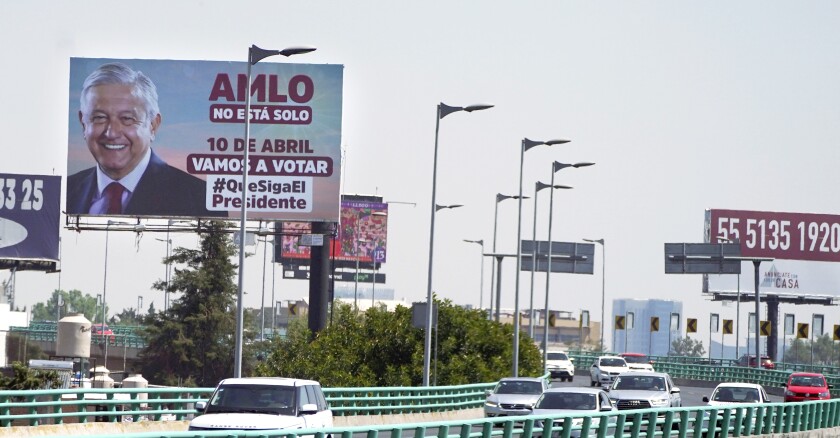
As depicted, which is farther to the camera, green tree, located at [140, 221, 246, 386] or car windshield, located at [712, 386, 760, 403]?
green tree, located at [140, 221, 246, 386]

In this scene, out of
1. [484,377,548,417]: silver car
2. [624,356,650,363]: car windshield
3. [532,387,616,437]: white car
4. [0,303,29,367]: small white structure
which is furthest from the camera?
[0,303,29,367]: small white structure

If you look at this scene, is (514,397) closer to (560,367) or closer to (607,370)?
(607,370)

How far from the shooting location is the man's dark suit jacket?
61625 mm

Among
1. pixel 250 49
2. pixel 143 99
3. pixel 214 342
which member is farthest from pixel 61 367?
pixel 214 342

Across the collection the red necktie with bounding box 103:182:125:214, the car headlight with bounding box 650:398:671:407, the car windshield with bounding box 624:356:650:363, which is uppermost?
the red necktie with bounding box 103:182:125:214

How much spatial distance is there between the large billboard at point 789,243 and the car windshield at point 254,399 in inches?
4089

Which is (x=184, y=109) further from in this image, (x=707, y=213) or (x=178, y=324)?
(x=707, y=213)

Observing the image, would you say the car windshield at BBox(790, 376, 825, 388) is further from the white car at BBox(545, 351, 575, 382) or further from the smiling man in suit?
the white car at BBox(545, 351, 575, 382)

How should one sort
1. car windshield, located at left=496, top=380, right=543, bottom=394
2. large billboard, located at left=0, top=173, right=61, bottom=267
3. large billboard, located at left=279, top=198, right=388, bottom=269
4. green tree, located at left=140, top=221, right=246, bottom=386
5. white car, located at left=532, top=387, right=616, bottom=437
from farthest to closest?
large billboard, located at left=279, top=198, right=388, bottom=269
green tree, located at left=140, top=221, right=246, bottom=386
large billboard, located at left=0, top=173, right=61, bottom=267
car windshield, located at left=496, top=380, right=543, bottom=394
white car, located at left=532, top=387, right=616, bottom=437

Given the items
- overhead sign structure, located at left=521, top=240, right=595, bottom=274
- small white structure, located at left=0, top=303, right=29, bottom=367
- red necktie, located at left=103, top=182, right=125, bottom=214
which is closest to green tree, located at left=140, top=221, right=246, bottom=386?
small white structure, located at left=0, top=303, right=29, bottom=367

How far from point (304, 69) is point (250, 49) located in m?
26.0

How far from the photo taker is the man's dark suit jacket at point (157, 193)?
202 feet

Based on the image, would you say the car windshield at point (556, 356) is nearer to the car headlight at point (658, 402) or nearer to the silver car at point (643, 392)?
the silver car at point (643, 392)

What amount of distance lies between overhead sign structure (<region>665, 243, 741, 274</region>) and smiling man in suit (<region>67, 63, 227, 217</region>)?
1042 inches
